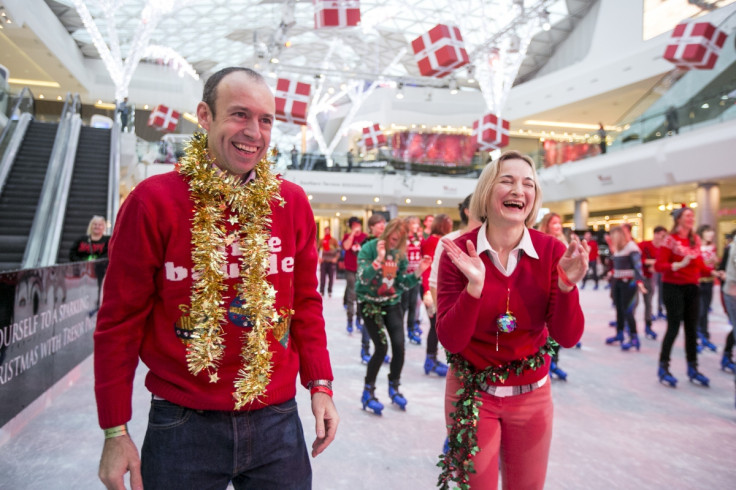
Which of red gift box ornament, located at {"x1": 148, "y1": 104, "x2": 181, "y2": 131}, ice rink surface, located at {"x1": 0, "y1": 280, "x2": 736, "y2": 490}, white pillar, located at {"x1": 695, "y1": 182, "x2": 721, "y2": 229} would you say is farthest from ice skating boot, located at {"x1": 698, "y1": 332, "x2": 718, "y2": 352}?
red gift box ornament, located at {"x1": 148, "y1": 104, "x2": 181, "y2": 131}

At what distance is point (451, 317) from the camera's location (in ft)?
5.87

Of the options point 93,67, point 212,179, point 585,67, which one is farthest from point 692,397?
point 93,67

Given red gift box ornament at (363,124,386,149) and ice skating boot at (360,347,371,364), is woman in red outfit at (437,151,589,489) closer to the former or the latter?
ice skating boot at (360,347,371,364)

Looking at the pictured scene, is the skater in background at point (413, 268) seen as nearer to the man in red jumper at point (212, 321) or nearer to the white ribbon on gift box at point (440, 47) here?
the white ribbon on gift box at point (440, 47)

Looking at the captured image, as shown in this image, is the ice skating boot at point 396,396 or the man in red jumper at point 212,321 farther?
the ice skating boot at point 396,396

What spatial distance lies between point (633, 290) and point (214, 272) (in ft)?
23.5

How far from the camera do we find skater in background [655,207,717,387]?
200 inches

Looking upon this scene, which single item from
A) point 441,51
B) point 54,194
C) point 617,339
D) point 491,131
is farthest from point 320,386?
point 491,131

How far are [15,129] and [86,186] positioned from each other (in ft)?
7.73

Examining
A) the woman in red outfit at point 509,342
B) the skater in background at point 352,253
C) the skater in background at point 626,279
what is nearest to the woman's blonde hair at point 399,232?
the woman in red outfit at point 509,342

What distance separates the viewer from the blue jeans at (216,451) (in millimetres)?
1279

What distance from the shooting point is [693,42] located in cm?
1012

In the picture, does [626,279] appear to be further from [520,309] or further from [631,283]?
[520,309]

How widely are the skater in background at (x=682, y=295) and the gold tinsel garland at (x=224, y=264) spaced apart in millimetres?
4963
